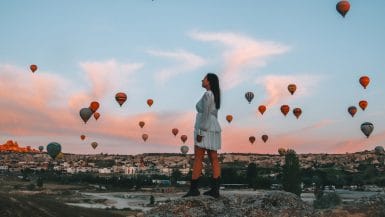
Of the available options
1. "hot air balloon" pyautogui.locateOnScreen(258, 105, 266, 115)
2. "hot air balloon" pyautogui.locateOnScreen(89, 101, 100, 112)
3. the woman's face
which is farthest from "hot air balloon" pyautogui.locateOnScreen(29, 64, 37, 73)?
the woman's face

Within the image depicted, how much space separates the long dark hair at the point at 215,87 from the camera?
12.3m

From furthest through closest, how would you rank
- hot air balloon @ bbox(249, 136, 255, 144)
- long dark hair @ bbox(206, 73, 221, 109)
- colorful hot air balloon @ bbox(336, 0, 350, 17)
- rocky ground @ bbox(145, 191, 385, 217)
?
hot air balloon @ bbox(249, 136, 255, 144) → colorful hot air balloon @ bbox(336, 0, 350, 17) → long dark hair @ bbox(206, 73, 221, 109) → rocky ground @ bbox(145, 191, 385, 217)

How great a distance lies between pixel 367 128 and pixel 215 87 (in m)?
88.2

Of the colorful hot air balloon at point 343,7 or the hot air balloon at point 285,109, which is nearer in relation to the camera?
the colorful hot air balloon at point 343,7

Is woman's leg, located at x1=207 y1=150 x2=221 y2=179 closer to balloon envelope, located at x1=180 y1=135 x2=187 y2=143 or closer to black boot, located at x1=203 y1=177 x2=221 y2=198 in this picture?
black boot, located at x1=203 y1=177 x2=221 y2=198

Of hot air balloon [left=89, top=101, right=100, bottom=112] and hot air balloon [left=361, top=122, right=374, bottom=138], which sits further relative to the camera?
hot air balloon [left=89, top=101, right=100, bottom=112]

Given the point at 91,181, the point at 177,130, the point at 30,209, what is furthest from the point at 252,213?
the point at 91,181

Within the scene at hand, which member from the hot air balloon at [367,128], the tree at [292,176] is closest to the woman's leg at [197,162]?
the tree at [292,176]

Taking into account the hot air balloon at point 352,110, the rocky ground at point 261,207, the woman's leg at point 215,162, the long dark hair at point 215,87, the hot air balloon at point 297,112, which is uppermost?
the hot air balloon at point 297,112

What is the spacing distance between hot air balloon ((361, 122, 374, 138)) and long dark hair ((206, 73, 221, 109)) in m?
87.0

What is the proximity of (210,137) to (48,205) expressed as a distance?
2362 inches

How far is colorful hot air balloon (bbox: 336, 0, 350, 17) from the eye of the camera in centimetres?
7425

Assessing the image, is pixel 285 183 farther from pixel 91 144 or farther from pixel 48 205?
pixel 91 144

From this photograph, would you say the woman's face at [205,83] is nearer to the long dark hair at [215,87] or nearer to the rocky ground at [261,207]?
the long dark hair at [215,87]
